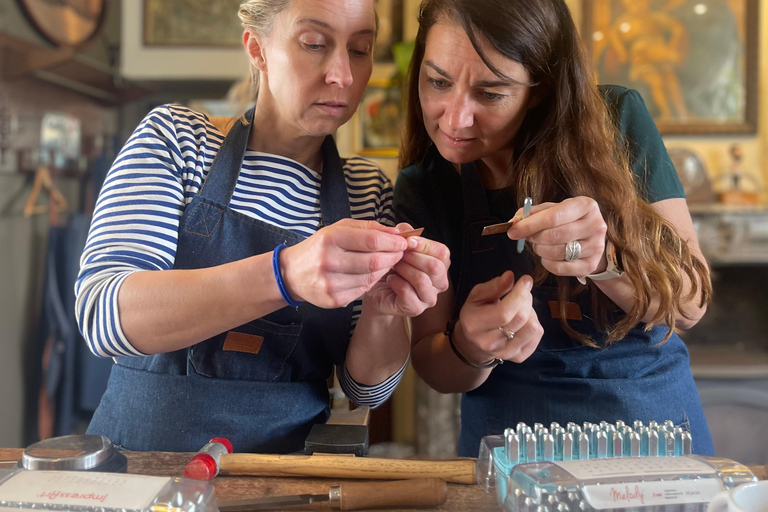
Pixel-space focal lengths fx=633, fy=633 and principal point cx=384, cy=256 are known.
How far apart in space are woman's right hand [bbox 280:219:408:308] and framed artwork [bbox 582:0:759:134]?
273 centimetres

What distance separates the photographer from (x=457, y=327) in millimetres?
1192

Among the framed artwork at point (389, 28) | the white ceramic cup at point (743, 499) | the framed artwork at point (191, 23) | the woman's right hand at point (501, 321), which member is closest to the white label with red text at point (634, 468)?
the white ceramic cup at point (743, 499)

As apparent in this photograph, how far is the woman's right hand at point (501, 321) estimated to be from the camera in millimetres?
1042

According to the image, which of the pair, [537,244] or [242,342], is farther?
[242,342]

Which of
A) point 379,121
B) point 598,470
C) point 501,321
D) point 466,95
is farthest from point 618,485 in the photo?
point 379,121

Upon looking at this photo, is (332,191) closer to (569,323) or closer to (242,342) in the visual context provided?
(242,342)

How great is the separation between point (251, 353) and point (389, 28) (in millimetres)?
2721

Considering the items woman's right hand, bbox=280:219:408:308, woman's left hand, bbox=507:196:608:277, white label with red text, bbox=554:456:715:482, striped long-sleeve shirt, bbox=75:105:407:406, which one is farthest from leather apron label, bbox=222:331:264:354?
white label with red text, bbox=554:456:715:482

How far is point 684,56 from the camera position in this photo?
3.25 metres

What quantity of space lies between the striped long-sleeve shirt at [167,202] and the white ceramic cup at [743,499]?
719 mm

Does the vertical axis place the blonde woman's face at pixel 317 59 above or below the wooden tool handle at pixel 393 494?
above

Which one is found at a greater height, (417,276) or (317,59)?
(317,59)

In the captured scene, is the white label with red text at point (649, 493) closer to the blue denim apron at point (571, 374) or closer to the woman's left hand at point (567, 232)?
the woman's left hand at point (567, 232)

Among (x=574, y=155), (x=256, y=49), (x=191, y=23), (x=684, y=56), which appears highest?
(x=191, y=23)
